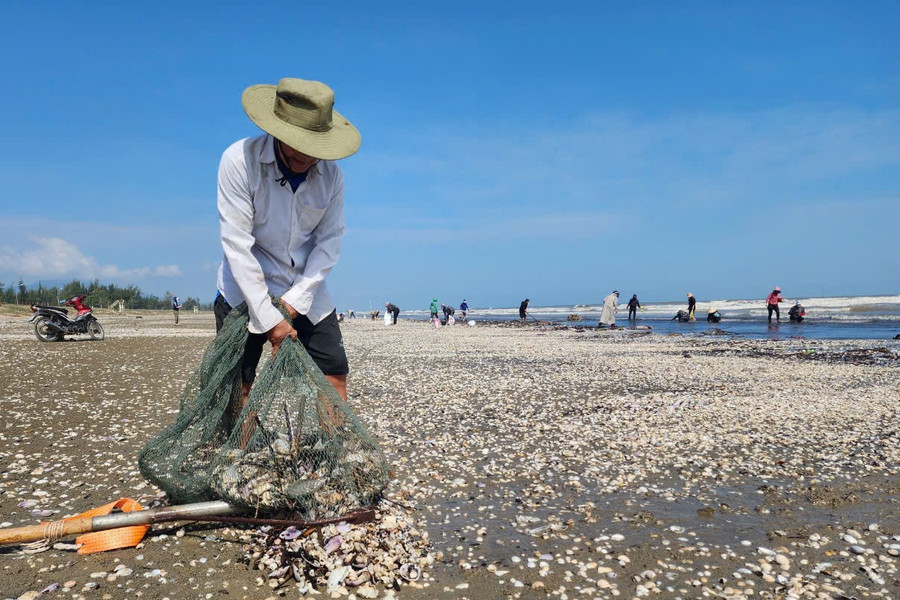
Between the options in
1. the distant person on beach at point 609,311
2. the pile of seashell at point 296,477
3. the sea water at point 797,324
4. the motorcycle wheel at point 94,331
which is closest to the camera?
the pile of seashell at point 296,477

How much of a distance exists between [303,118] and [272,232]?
777 millimetres

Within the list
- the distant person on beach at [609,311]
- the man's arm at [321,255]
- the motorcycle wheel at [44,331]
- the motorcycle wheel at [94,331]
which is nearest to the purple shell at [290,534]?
the man's arm at [321,255]

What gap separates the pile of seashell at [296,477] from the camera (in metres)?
3.42

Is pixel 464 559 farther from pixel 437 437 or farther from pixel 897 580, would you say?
pixel 437 437

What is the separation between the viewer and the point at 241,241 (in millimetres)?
3588

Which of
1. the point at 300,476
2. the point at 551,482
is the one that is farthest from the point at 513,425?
the point at 300,476

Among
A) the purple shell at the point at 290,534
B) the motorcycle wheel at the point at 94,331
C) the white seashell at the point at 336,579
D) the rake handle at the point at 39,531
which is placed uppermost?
the motorcycle wheel at the point at 94,331

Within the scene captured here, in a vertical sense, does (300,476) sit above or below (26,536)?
above

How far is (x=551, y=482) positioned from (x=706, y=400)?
181 inches

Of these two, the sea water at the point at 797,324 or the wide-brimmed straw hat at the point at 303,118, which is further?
the sea water at the point at 797,324

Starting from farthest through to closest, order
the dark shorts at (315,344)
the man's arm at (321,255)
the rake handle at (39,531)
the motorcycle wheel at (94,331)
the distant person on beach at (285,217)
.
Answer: the motorcycle wheel at (94,331) → the dark shorts at (315,344) → the man's arm at (321,255) → the distant person on beach at (285,217) → the rake handle at (39,531)

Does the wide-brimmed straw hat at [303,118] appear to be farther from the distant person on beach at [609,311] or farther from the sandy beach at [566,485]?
the distant person on beach at [609,311]

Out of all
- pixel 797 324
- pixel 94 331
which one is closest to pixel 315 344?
pixel 94 331

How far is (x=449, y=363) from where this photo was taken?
1379 centimetres
